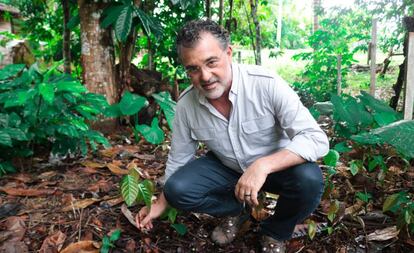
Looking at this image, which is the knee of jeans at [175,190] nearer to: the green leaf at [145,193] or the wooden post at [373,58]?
the green leaf at [145,193]

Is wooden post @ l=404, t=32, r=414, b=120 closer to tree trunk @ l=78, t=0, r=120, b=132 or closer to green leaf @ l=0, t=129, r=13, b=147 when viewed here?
tree trunk @ l=78, t=0, r=120, b=132

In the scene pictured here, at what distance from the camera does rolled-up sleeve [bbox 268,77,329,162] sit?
5.24 ft

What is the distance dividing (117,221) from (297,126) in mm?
1117

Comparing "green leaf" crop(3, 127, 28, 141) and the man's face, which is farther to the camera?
"green leaf" crop(3, 127, 28, 141)

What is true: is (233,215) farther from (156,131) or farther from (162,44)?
(162,44)

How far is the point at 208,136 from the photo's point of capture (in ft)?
6.01

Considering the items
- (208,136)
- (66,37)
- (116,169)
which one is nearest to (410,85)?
(208,136)

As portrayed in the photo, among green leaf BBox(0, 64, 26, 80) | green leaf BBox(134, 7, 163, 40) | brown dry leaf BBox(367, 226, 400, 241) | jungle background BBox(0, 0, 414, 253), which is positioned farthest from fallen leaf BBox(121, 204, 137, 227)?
green leaf BBox(134, 7, 163, 40)

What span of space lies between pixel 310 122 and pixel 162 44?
11.7 feet

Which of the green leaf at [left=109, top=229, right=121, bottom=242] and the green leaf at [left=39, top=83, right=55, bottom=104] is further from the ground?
the green leaf at [left=39, top=83, right=55, bottom=104]

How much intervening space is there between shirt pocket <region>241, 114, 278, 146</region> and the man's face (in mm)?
207

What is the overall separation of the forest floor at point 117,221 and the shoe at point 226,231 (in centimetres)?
4

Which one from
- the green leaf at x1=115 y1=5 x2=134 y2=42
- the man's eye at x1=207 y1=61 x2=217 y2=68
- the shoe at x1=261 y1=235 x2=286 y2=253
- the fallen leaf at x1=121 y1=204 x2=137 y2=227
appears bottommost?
the shoe at x1=261 y1=235 x2=286 y2=253

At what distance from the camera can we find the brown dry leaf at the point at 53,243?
1.80m
